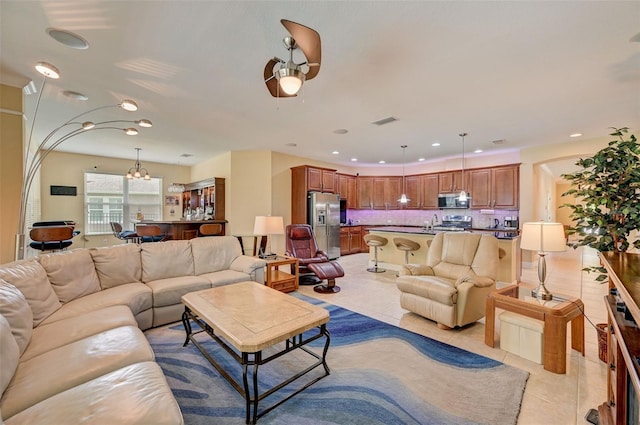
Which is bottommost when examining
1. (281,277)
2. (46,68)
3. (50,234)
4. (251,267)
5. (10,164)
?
(281,277)

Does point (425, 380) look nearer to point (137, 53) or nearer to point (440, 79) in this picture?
point (440, 79)

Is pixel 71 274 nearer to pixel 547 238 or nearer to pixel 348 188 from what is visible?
pixel 547 238

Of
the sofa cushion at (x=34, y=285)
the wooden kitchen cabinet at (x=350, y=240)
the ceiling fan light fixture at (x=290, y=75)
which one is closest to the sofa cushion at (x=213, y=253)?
the sofa cushion at (x=34, y=285)

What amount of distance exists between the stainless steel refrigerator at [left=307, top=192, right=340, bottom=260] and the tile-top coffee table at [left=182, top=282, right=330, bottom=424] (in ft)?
13.2

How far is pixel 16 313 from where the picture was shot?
5.69 feet

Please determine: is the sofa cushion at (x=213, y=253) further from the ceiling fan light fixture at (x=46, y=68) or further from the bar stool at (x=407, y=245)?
the bar stool at (x=407, y=245)

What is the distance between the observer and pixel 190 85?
3111 millimetres

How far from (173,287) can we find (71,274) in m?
0.93

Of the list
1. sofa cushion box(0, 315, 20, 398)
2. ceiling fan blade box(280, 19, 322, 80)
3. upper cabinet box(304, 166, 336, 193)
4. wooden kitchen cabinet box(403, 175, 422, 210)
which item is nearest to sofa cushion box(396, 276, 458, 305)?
ceiling fan blade box(280, 19, 322, 80)

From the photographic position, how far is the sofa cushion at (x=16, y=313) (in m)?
1.67

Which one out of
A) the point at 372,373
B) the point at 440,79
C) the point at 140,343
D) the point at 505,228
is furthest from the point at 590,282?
the point at 140,343

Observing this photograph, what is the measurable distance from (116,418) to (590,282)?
7086 millimetres

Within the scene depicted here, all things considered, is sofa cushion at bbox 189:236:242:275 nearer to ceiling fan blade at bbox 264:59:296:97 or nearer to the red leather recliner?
the red leather recliner

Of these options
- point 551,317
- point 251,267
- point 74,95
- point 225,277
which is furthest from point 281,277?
point 74,95
